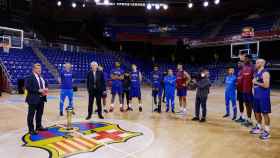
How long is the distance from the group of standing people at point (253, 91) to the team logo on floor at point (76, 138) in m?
2.87

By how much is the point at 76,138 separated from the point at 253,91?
4335 mm

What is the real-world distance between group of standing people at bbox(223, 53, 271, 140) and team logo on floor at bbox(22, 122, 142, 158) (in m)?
2.87

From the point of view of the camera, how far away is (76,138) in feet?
16.4

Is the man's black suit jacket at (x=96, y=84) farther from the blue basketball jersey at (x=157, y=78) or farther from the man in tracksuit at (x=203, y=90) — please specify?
the man in tracksuit at (x=203, y=90)

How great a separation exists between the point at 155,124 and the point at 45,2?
71.3 feet

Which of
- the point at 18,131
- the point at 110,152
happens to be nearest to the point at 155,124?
the point at 110,152

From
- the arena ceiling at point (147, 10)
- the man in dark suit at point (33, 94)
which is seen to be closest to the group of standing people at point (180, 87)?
the man in dark suit at point (33, 94)

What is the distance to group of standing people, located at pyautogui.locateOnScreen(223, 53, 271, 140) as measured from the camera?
5129 millimetres

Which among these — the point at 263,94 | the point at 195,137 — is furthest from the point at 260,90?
the point at 195,137

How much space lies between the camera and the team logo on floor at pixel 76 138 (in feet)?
14.2

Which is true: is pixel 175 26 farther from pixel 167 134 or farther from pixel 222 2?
pixel 167 134

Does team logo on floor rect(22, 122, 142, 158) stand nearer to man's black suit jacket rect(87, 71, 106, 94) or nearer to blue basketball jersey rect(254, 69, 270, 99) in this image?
man's black suit jacket rect(87, 71, 106, 94)

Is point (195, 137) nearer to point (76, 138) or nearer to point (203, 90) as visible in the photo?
point (203, 90)

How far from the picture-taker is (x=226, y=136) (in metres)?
5.35
